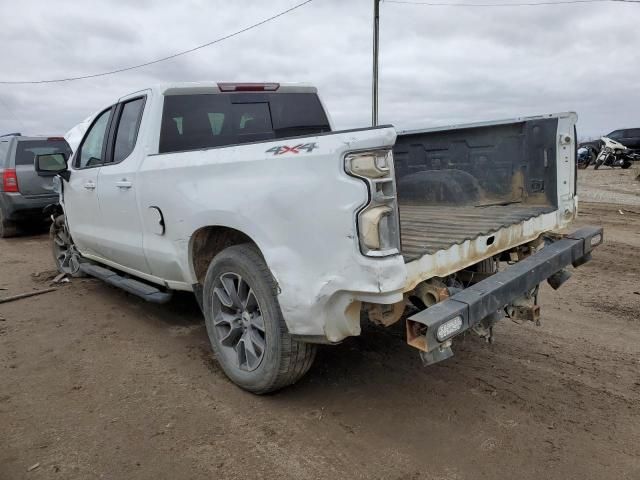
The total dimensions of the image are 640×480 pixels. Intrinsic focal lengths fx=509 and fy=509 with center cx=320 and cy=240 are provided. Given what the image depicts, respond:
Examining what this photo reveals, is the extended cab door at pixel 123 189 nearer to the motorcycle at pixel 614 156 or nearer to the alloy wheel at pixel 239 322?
the alloy wheel at pixel 239 322

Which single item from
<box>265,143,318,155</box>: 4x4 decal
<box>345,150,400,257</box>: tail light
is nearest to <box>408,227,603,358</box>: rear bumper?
<box>345,150,400,257</box>: tail light

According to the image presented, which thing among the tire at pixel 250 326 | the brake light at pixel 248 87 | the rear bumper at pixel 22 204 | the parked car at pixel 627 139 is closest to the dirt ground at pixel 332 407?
the tire at pixel 250 326

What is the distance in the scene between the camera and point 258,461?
2.71 meters

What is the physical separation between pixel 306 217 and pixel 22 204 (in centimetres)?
906

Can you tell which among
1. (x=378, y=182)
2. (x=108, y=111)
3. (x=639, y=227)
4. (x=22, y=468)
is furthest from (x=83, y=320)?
(x=639, y=227)

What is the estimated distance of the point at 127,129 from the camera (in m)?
4.41

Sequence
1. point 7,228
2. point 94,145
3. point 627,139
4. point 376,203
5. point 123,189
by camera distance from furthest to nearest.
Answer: point 627,139 → point 7,228 → point 94,145 → point 123,189 → point 376,203

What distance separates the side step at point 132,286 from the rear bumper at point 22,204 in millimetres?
5178

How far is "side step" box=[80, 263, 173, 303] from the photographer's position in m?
4.14

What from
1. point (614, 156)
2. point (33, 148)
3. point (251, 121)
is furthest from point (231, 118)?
point (614, 156)

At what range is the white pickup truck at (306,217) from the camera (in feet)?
8.21

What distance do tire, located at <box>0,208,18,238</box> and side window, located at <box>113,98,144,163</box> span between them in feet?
23.2

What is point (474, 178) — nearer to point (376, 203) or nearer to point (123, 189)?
point (376, 203)

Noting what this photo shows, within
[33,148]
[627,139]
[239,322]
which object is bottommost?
[239,322]
